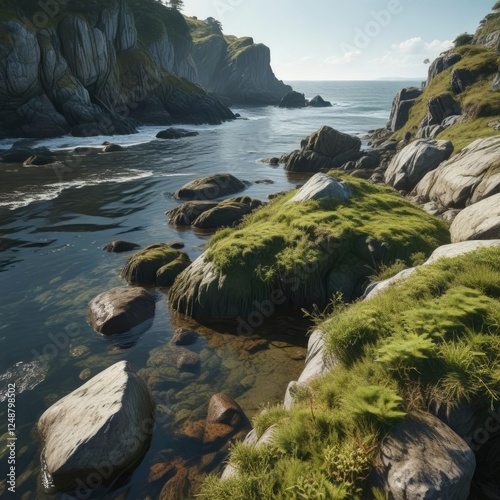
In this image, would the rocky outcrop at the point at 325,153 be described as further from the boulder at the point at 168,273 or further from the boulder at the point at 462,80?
the boulder at the point at 168,273

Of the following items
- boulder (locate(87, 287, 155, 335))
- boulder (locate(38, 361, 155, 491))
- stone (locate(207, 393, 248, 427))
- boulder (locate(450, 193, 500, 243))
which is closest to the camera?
boulder (locate(38, 361, 155, 491))

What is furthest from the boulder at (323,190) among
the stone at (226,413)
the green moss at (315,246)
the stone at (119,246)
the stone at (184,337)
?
the stone at (226,413)

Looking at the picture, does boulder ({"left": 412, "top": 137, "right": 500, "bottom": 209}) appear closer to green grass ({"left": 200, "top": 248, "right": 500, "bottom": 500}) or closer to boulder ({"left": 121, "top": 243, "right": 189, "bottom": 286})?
green grass ({"left": 200, "top": 248, "right": 500, "bottom": 500})

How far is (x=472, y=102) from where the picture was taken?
131ft

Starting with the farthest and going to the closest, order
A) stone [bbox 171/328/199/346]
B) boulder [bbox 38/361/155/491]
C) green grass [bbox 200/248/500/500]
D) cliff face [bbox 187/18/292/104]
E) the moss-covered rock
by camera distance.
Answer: cliff face [bbox 187/18/292/104] → the moss-covered rock → stone [bbox 171/328/199/346] → boulder [bbox 38/361/155/491] → green grass [bbox 200/248/500/500]

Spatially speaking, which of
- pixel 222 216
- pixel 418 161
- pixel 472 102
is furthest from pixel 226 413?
pixel 472 102

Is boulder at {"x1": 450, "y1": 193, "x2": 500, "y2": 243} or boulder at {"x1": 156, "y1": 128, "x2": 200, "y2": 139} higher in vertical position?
boulder at {"x1": 450, "y1": 193, "x2": 500, "y2": 243}

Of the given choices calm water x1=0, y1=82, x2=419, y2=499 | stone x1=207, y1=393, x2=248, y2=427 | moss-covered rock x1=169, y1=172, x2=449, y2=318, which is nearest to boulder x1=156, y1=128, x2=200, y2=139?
calm water x1=0, y1=82, x2=419, y2=499

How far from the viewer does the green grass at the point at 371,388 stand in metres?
5.46

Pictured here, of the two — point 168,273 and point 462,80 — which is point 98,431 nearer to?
point 168,273

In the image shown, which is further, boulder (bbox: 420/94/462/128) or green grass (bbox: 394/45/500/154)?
boulder (bbox: 420/94/462/128)

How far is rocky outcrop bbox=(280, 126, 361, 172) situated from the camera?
44.7 m

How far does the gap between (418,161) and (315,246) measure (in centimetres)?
1739

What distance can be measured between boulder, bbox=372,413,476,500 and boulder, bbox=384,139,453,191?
24.5 metres
